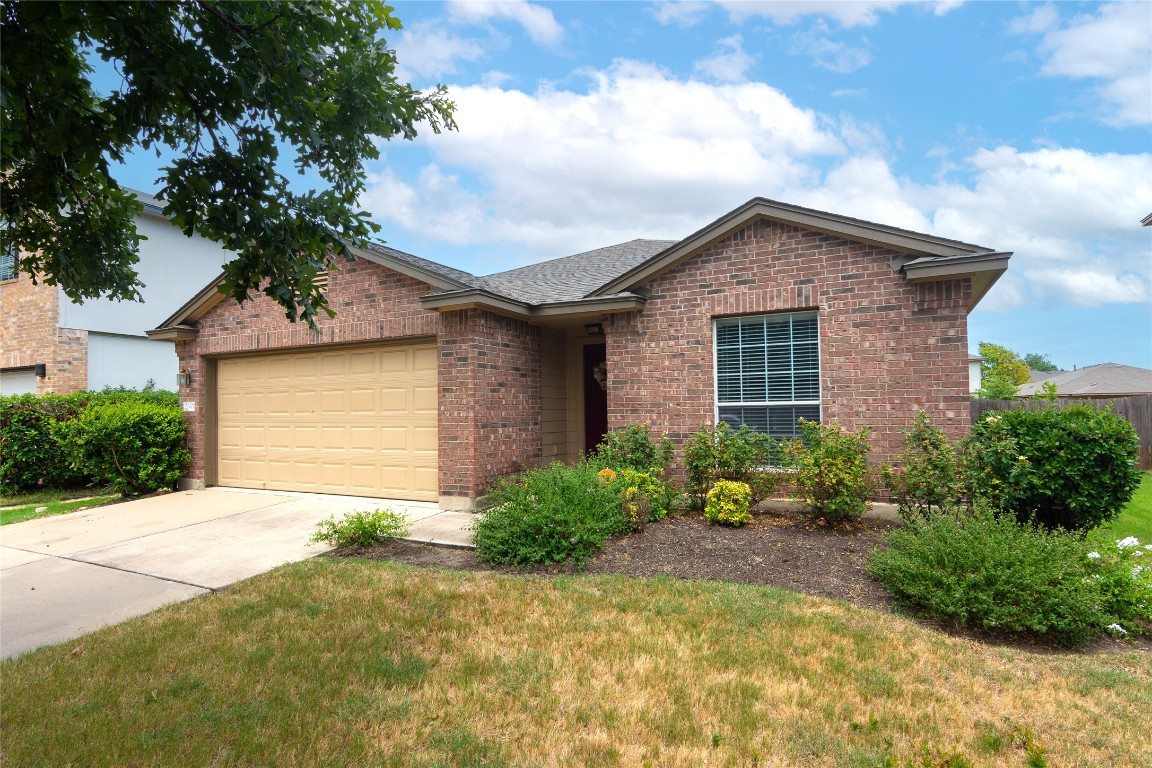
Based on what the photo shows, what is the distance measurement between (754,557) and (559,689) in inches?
126

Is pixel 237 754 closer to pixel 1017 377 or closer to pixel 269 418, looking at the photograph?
pixel 269 418

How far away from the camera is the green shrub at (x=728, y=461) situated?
761 cm

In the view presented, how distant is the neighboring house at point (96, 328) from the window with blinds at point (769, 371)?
12954 millimetres

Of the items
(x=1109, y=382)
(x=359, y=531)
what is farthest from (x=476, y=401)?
(x=1109, y=382)

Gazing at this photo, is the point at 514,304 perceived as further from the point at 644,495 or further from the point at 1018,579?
the point at 1018,579

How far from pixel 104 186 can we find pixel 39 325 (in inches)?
552

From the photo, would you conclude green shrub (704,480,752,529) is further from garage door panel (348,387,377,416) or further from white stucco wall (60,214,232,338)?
white stucco wall (60,214,232,338)

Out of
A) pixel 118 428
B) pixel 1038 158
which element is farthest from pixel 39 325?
pixel 1038 158

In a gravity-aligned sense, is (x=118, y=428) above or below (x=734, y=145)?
below

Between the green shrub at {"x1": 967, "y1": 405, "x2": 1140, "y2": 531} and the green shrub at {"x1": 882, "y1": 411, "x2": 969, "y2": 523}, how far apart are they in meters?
0.20

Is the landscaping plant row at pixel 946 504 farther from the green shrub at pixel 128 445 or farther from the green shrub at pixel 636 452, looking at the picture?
the green shrub at pixel 128 445

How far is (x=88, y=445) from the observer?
1061 cm

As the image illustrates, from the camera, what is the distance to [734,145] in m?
13.9

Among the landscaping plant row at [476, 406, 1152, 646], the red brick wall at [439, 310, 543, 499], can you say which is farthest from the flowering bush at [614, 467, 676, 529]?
the red brick wall at [439, 310, 543, 499]
